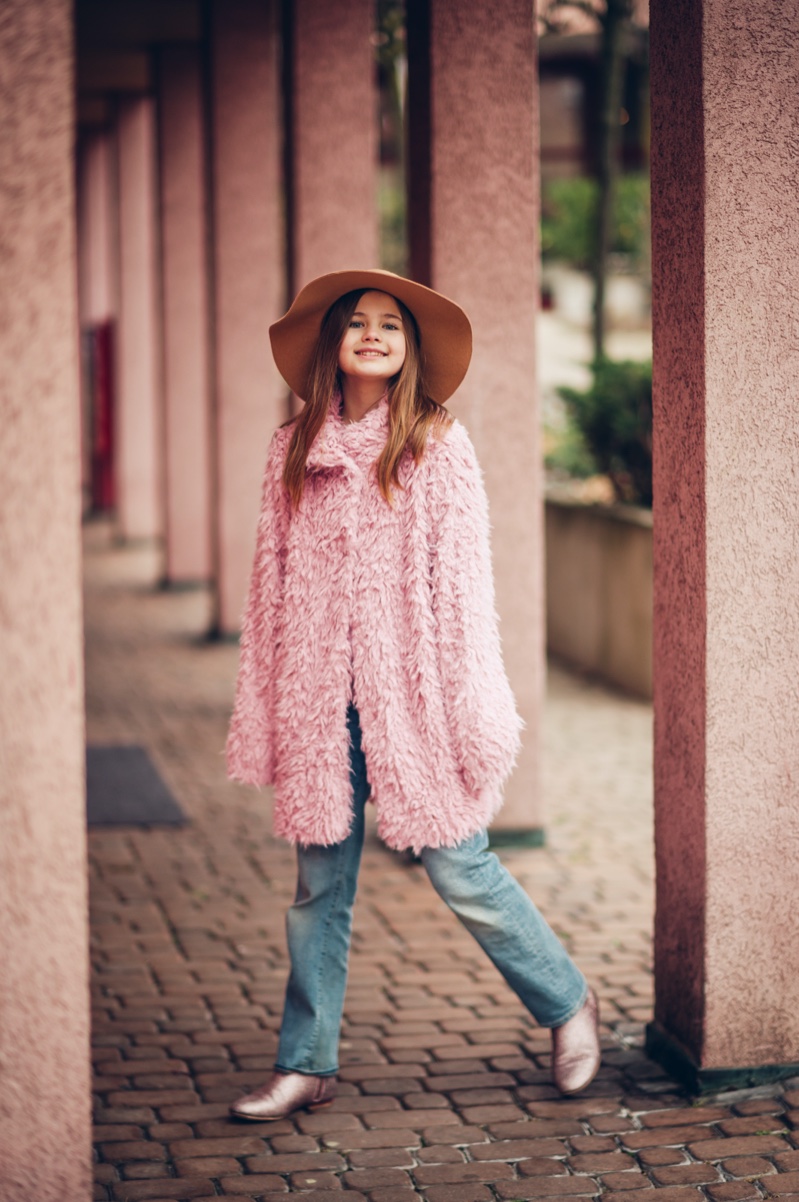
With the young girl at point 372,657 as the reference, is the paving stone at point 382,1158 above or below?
below

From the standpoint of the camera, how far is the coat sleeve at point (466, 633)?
3941 millimetres

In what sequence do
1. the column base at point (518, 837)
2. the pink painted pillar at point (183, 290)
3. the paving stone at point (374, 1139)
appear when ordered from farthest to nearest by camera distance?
the pink painted pillar at point (183, 290) → the column base at point (518, 837) → the paving stone at point (374, 1139)

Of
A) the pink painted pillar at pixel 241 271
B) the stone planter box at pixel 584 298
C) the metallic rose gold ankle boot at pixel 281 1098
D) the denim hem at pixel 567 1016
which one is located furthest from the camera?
the stone planter box at pixel 584 298

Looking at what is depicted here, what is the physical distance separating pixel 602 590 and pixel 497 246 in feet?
16.0

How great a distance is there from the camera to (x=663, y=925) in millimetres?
4496

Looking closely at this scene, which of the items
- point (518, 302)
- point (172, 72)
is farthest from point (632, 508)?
point (172, 72)

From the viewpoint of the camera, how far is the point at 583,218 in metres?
22.4

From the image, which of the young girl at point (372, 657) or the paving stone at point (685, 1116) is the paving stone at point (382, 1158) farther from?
the paving stone at point (685, 1116)

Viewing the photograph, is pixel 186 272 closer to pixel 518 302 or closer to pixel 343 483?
pixel 518 302

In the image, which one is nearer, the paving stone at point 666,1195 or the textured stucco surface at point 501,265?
the paving stone at point 666,1195

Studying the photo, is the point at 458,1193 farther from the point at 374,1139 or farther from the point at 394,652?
the point at 394,652

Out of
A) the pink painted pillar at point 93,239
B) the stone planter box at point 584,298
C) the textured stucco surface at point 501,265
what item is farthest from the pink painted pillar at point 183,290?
the stone planter box at point 584,298

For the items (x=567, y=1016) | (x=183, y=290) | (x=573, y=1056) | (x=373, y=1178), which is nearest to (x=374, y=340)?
(x=567, y=1016)

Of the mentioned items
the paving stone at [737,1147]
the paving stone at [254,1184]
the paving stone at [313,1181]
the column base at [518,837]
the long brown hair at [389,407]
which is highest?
the long brown hair at [389,407]
